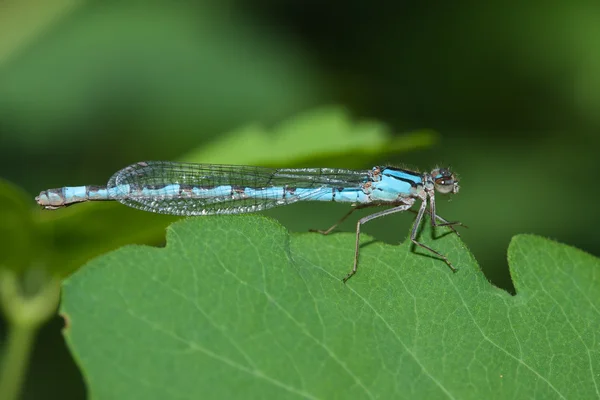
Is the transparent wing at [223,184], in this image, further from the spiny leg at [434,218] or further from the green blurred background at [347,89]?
the green blurred background at [347,89]

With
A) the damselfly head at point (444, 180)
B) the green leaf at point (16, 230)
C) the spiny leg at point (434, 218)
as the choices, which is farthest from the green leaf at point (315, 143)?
the green leaf at point (16, 230)

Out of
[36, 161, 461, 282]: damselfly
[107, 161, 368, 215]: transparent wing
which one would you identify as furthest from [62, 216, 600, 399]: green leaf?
[107, 161, 368, 215]: transparent wing

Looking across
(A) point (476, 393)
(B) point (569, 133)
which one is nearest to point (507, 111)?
(B) point (569, 133)

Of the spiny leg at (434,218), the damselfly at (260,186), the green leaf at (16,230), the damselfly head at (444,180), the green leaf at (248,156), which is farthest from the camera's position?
the damselfly head at (444,180)

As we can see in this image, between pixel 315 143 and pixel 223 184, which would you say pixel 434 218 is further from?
pixel 223 184

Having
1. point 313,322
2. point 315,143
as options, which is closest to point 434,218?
point 315,143

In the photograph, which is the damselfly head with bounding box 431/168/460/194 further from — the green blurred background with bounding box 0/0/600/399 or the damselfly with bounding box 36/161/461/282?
the green blurred background with bounding box 0/0/600/399
